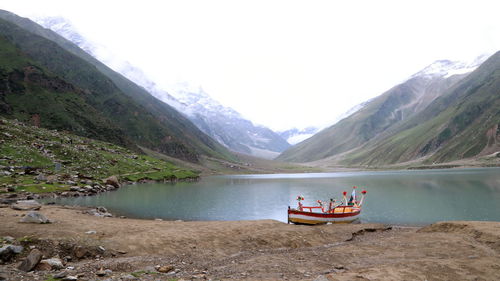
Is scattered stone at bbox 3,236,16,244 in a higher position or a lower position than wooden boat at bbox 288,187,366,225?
higher

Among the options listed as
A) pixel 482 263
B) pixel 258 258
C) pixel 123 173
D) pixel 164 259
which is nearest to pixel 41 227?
pixel 164 259

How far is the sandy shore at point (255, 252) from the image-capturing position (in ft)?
59.6

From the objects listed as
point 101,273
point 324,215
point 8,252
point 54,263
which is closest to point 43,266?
point 54,263

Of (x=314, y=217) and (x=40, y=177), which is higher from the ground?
(x=40, y=177)

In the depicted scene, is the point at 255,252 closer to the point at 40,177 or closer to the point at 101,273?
the point at 101,273

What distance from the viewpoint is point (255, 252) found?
2588cm

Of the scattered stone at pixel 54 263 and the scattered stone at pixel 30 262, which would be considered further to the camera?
the scattered stone at pixel 54 263

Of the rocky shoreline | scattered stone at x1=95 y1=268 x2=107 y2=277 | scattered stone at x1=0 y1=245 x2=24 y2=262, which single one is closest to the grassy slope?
the rocky shoreline

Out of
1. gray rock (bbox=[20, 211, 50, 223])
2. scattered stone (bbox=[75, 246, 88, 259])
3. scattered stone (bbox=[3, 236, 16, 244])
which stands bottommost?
scattered stone (bbox=[75, 246, 88, 259])

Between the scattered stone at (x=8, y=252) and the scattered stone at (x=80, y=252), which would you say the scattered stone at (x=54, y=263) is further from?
the scattered stone at (x=80, y=252)

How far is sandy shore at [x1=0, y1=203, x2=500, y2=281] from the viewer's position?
18.2 metres

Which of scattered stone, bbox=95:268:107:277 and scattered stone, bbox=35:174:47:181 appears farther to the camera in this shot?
scattered stone, bbox=35:174:47:181

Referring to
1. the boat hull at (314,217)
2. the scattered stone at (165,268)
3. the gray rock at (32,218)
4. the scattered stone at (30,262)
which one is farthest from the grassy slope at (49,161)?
the scattered stone at (165,268)

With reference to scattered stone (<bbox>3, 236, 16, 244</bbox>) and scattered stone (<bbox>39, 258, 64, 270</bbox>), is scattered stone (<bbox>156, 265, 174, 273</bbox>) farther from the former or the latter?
scattered stone (<bbox>3, 236, 16, 244</bbox>)
